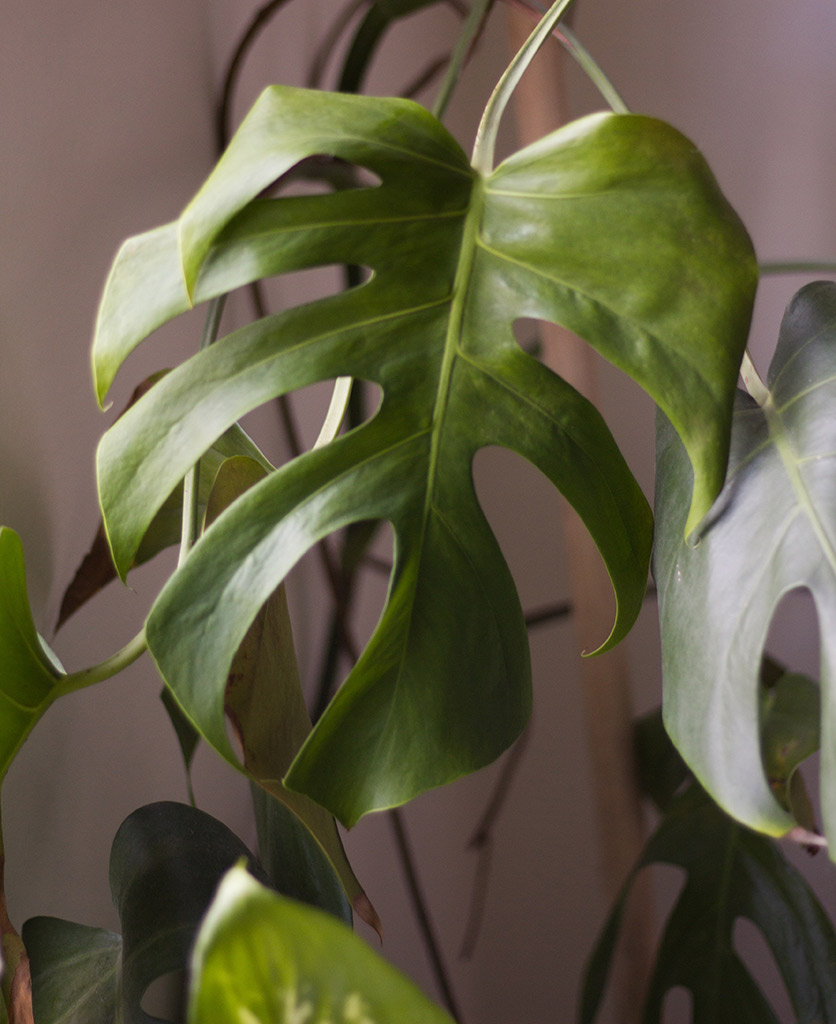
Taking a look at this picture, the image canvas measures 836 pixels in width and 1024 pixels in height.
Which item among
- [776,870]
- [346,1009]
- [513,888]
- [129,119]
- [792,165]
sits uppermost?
[129,119]

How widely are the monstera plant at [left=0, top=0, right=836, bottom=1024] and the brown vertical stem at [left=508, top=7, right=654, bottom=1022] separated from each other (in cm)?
36

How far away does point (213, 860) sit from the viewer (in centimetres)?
48

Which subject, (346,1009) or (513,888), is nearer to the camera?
(346,1009)

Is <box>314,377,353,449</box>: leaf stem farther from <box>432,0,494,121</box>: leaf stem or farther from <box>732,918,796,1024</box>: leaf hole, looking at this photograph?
<box>732,918,796,1024</box>: leaf hole

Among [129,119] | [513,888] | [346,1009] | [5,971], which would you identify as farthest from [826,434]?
[513,888]

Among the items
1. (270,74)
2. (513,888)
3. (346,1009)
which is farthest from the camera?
(513,888)

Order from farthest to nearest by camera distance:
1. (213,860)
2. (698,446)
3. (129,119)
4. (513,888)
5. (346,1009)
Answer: (513,888)
(129,119)
(213,860)
(698,446)
(346,1009)

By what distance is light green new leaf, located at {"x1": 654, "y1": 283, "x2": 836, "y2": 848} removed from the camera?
13.1 inches

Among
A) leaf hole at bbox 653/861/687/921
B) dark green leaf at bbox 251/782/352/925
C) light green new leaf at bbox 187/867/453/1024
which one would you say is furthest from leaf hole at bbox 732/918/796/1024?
light green new leaf at bbox 187/867/453/1024

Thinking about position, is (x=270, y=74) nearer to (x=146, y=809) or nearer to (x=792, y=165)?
(x=792, y=165)

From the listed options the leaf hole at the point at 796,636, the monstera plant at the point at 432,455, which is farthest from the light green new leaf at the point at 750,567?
the leaf hole at the point at 796,636

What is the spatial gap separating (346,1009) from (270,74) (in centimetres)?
94

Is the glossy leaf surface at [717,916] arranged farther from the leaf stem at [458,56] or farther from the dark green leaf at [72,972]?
the leaf stem at [458,56]

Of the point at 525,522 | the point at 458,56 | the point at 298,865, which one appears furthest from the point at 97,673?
the point at 525,522
